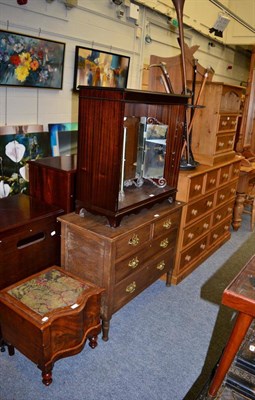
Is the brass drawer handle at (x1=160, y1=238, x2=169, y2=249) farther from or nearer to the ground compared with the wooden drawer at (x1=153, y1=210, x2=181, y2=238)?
nearer to the ground

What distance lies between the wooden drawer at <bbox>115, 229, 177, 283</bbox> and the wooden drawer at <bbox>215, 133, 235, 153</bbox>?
105cm

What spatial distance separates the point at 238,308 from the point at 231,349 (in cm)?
28

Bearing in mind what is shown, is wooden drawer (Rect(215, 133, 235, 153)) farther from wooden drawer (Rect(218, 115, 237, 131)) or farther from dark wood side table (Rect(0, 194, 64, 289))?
dark wood side table (Rect(0, 194, 64, 289))

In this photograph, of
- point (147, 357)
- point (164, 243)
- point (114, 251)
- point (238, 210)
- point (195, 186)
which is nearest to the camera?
point (114, 251)

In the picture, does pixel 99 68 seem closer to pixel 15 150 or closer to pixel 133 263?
pixel 15 150

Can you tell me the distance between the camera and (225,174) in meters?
3.49

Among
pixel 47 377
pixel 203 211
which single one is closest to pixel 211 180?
pixel 203 211

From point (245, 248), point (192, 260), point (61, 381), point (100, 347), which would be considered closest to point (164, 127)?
point (192, 260)

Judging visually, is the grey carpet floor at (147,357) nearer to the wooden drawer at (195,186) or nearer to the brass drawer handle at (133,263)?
the brass drawer handle at (133,263)

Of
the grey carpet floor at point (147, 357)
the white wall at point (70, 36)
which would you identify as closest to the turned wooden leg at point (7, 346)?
the grey carpet floor at point (147, 357)

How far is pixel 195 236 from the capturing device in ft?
10.2

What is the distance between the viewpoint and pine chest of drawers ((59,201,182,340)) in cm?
203

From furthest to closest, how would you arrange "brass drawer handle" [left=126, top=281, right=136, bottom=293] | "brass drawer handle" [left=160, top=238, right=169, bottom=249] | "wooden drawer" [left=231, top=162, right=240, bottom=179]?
"wooden drawer" [left=231, top=162, right=240, bottom=179] < "brass drawer handle" [left=160, top=238, right=169, bottom=249] < "brass drawer handle" [left=126, top=281, right=136, bottom=293]

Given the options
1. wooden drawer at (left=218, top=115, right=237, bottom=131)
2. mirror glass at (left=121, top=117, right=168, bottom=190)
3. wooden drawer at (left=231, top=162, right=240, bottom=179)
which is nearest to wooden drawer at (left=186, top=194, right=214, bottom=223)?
mirror glass at (left=121, top=117, right=168, bottom=190)
